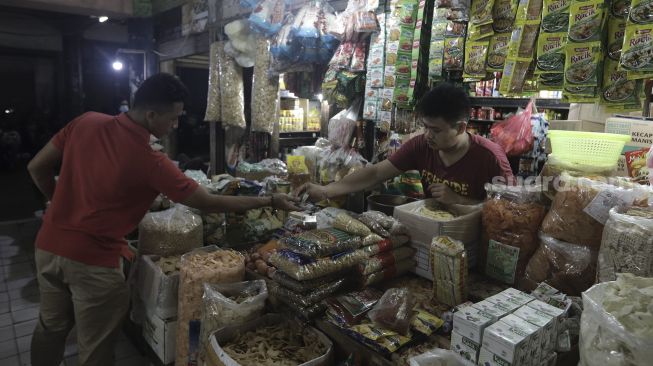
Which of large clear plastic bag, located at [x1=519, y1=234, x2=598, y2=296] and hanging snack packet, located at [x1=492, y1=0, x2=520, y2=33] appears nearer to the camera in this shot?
large clear plastic bag, located at [x1=519, y1=234, x2=598, y2=296]

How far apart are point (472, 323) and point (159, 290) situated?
67.8 inches

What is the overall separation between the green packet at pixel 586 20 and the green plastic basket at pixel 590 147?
1.49ft

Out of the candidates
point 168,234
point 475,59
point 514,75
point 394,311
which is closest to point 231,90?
point 168,234

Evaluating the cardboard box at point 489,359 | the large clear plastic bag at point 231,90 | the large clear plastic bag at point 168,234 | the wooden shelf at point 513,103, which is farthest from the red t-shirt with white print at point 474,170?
the wooden shelf at point 513,103

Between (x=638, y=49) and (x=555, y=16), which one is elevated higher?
(x=555, y=16)

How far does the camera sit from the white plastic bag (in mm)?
1165

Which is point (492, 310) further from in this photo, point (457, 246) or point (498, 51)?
point (498, 51)

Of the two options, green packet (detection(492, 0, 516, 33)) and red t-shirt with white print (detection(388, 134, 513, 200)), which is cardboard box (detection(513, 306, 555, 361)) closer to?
red t-shirt with white print (detection(388, 134, 513, 200))

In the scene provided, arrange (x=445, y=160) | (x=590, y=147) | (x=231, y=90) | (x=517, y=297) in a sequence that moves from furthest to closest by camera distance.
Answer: (x=231, y=90) < (x=445, y=160) < (x=590, y=147) < (x=517, y=297)

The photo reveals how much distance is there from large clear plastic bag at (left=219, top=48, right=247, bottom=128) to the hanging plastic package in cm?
72

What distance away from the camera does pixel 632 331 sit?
2.89ft

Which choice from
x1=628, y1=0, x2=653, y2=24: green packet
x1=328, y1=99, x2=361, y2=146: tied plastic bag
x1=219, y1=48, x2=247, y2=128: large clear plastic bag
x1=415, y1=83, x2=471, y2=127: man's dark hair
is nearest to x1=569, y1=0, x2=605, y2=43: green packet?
x1=628, y1=0, x2=653, y2=24: green packet

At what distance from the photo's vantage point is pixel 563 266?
1.44 meters

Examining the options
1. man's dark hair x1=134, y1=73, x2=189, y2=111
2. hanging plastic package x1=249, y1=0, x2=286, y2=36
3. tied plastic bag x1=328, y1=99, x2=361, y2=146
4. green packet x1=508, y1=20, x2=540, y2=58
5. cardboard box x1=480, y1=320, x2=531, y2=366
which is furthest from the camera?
hanging plastic package x1=249, y1=0, x2=286, y2=36
